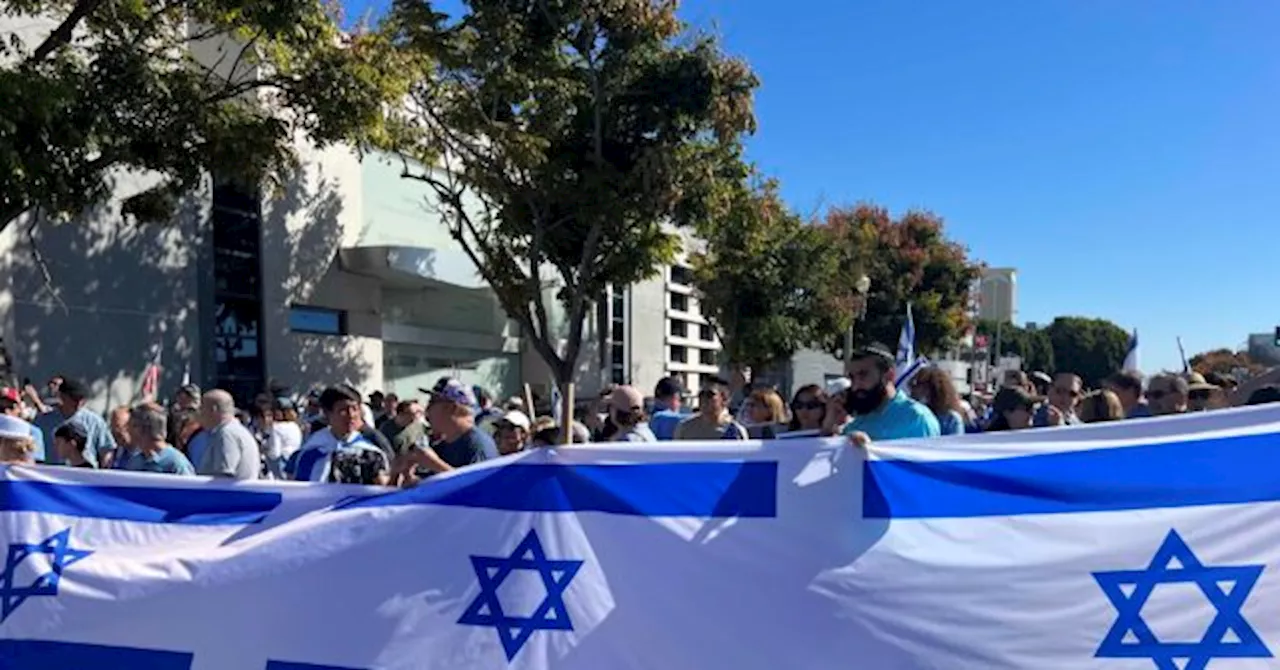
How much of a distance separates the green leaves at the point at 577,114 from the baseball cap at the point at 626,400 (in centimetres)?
915

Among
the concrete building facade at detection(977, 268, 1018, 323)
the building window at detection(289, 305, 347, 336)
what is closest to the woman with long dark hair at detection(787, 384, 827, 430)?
the building window at detection(289, 305, 347, 336)

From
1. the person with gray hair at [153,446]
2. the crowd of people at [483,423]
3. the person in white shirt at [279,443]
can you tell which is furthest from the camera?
the person in white shirt at [279,443]

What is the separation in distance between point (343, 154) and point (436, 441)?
16313mm

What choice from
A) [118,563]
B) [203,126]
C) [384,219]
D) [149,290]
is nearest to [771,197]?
[384,219]

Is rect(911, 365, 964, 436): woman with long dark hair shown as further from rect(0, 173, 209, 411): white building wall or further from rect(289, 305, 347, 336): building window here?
rect(289, 305, 347, 336): building window

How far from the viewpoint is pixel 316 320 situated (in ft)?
67.3

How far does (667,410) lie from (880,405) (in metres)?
4.60

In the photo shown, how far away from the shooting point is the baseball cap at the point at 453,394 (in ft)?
17.5

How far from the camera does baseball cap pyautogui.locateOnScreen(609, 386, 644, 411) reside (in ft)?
22.3

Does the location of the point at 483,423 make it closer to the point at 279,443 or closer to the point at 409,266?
the point at 279,443

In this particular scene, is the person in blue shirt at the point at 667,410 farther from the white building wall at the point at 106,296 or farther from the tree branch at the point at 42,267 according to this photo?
the tree branch at the point at 42,267

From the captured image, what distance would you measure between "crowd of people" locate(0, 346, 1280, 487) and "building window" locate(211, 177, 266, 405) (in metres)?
9.39

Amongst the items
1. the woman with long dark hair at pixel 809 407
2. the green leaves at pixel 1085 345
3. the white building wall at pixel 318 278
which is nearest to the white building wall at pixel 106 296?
the white building wall at pixel 318 278

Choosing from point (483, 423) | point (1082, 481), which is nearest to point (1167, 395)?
point (1082, 481)
